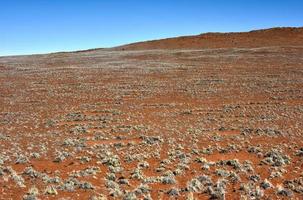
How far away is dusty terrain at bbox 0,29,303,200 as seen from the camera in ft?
42.7

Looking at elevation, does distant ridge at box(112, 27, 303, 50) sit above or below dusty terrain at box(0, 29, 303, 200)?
above

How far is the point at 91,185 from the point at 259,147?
813 cm

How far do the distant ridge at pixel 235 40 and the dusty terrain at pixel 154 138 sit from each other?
3974 centimetres

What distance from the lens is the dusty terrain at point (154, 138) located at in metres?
13.0

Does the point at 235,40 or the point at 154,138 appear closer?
the point at 154,138

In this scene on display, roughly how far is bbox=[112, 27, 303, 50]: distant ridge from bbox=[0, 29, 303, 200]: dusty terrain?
130ft

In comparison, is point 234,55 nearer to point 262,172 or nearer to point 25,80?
point 25,80

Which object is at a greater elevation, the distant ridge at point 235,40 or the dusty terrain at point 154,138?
the distant ridge at point 235,40

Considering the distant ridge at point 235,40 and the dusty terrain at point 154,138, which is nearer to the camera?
the dusty terrain at point 154,138

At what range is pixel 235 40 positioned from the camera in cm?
8706

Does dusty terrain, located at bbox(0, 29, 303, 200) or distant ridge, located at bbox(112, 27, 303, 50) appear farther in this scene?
distant ridge, located at bbox(112, 27, 303, 50)

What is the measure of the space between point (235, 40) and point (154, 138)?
7135 cm

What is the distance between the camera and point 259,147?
17.8 m

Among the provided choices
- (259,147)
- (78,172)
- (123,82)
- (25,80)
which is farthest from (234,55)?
(78,172)
